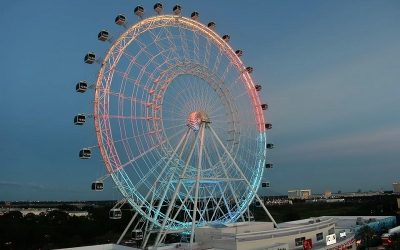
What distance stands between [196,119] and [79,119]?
42.2ft

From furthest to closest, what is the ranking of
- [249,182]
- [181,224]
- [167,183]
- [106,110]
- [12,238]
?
[12,238]
[249,182]
[181,224]
[167,183]
[106,110]

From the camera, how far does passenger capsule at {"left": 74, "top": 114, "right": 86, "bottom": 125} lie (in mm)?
35688

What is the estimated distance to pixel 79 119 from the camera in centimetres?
3591

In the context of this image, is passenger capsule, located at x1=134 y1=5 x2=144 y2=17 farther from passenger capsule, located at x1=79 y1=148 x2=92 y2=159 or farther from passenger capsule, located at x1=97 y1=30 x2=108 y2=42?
passenger capsule, located at x1=79 y1=148 x2=92 y2=159

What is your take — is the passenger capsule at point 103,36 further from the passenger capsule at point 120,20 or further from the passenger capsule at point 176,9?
the passenger capsule at point 176,9

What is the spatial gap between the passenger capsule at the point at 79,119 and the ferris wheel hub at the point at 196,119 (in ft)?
37.6

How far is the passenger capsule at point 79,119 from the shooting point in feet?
117

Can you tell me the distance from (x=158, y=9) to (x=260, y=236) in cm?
2637

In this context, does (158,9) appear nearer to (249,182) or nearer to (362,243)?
(249,182)

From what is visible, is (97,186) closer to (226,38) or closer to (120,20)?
(120,20)

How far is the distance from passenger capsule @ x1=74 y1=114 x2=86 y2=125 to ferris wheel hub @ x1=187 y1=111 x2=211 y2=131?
37.6ft

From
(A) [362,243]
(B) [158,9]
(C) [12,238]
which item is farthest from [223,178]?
(C) [12,238]

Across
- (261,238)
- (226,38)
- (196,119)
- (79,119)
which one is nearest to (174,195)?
(196,119)

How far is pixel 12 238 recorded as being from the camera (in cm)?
7056
